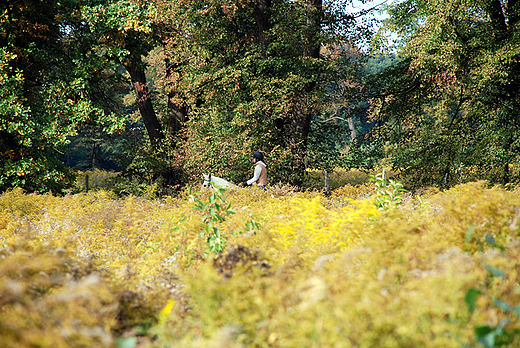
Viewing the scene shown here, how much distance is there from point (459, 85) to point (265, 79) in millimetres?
5801

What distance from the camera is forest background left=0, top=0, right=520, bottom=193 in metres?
11.2

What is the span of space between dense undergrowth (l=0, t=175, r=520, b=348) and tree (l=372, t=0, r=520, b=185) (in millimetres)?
6920

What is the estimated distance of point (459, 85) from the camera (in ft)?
39.4

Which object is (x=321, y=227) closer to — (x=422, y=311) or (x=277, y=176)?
(x=422, y=311)

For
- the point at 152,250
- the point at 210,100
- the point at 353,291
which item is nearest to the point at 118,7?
the point at 210,100

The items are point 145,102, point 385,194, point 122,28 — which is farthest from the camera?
point 145,102

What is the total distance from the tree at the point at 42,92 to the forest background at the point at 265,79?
42 millimetres

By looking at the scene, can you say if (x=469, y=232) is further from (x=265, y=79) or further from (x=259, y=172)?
(x=265, y=79)

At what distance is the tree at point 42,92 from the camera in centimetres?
1141

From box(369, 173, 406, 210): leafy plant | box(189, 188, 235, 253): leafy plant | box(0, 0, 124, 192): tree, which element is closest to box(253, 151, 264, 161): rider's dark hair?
box(369, 173, 406, 210): leafy plant

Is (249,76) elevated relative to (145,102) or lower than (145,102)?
elevated

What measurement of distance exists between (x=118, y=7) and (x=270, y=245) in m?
10.4

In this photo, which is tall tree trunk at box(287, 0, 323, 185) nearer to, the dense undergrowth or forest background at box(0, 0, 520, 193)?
forest background at box(0, 0, 520, 193)

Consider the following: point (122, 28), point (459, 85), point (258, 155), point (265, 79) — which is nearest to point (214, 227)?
point (258, 155)
